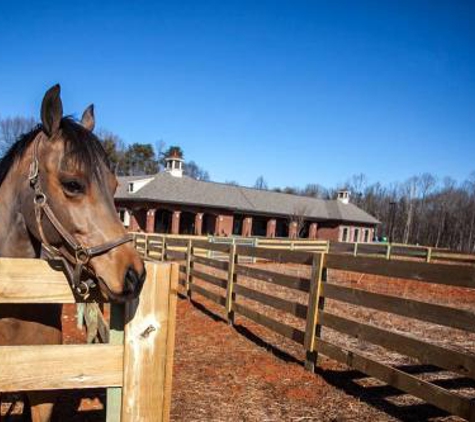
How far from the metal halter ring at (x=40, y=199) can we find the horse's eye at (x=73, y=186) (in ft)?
0.43

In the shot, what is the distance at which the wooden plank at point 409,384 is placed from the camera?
3.17m

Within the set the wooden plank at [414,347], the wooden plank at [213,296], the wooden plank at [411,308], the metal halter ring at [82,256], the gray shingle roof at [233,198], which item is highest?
the gray shingle roof at [233,198]

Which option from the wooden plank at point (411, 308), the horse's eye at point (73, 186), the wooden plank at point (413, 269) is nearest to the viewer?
the horse's eye at point (73, 186)

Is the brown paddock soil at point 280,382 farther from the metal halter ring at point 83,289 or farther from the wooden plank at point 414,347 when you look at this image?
the metal halter ring at point 83,289

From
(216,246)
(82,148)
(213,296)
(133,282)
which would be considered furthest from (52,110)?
(213,296)

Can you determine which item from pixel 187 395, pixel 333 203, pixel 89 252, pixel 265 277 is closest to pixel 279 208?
pixel 333 203

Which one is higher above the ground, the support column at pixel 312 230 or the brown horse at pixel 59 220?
the brown horse at pixel 59 220

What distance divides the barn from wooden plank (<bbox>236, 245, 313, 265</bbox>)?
78.5ft

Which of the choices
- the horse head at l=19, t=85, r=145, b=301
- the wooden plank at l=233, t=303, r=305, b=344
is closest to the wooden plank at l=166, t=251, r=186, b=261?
the wooden plank at l=233, t=303, r=305, b=344

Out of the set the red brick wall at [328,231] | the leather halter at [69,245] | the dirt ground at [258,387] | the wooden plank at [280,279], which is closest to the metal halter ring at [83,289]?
the leather halter at [69,245]

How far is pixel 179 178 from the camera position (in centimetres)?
3516

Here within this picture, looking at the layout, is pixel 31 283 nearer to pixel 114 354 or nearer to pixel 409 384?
pixel 114 354

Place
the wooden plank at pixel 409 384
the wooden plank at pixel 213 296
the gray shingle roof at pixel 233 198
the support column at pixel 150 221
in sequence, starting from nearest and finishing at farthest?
1. the wooden plank at pixel 409 384
2. the wooden plank at pixel 213 296
3. the support column at pixel 150 221
4. the gray shingle roof at pixel 233 198

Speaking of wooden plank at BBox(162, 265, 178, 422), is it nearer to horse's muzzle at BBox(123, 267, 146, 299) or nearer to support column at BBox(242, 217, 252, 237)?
horse's muzzle at BBox(123, 267, 146, 299)
